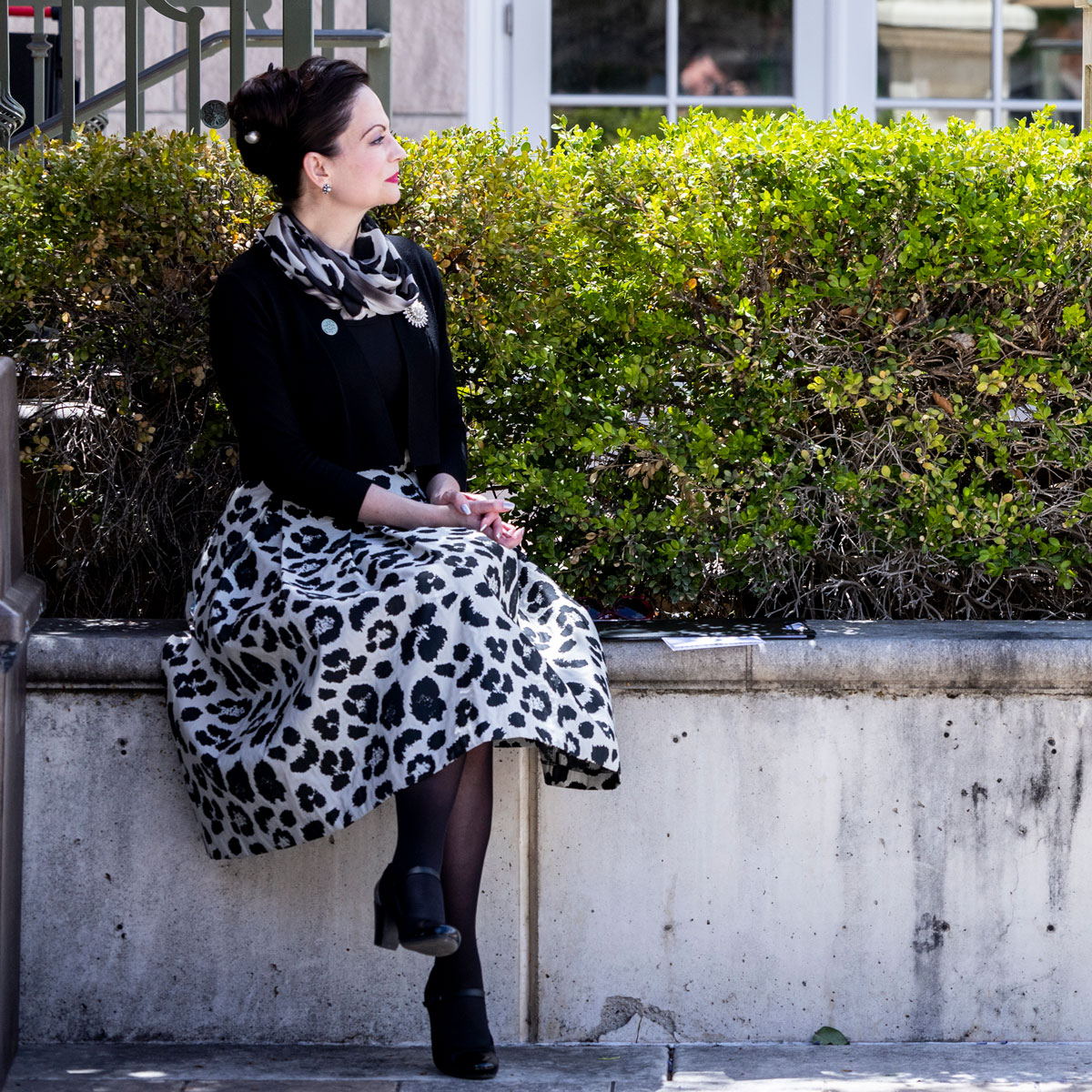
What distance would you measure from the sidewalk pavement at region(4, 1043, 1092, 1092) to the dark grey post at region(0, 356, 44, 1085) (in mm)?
164

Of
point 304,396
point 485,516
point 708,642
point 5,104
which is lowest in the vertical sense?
point 708,642

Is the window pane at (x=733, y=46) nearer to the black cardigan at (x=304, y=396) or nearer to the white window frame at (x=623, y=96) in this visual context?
the white window frame at (x=623, y=96)

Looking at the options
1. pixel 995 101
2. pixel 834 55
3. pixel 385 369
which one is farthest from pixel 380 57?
pixel 995 101

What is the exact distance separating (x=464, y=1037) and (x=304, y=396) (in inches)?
51.6

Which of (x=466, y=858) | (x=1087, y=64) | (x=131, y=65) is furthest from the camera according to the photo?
(x=131, y=65)

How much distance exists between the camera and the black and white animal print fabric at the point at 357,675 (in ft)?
9.70

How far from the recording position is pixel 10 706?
3.16 metres

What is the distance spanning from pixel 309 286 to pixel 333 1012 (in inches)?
58.7

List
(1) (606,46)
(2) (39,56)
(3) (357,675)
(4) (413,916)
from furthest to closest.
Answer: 1. (1) (606,46)
2. (2) (39,56)
3. (3) (357,675)
4. (4) (413,916)

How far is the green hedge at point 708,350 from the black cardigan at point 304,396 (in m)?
0.29

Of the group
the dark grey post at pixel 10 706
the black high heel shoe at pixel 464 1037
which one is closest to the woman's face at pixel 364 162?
the dark grey post at pixel 10 706

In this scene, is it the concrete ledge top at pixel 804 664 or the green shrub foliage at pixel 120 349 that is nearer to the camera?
the concrete ledge top at pixel 804 664

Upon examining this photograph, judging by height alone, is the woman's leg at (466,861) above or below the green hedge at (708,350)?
below

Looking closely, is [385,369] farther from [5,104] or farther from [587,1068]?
[5,104]
